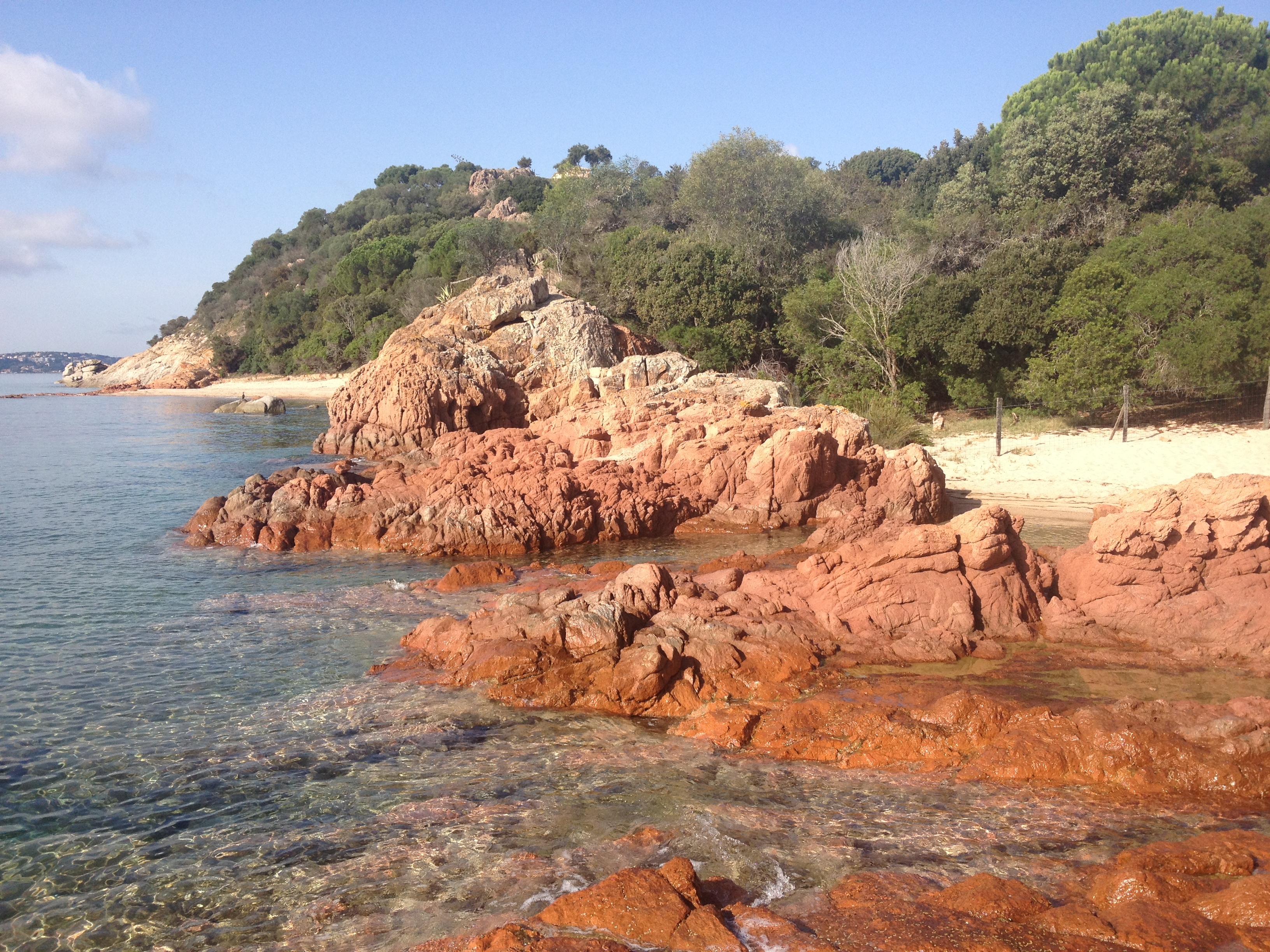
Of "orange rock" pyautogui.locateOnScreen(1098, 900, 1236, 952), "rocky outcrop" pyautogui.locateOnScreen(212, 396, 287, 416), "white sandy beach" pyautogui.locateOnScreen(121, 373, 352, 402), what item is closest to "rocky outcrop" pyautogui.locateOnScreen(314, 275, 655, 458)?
"rocky outcrop" pyautogui.locateOnScreen(212, 396, 287, 416)

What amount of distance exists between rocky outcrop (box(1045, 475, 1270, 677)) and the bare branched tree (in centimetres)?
1655

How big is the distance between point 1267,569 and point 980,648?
3144 millimetres

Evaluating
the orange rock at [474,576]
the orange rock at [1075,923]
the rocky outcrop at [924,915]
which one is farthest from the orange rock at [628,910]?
the orange rock at [474,576]

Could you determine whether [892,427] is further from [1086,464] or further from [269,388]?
[269,388]

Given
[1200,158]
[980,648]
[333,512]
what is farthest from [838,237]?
[980,648]

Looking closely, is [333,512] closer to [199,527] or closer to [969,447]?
[199,527]

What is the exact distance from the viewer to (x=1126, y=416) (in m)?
19.1

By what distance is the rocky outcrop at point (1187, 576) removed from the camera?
8773 millimetres

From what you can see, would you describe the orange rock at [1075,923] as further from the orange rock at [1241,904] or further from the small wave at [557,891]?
the small wave at [557,891]

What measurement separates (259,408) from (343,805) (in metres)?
37.2

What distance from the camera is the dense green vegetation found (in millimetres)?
22406

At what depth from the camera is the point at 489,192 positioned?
80.9 meters

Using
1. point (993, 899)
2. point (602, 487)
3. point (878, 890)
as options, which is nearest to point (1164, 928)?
point (993, 899)

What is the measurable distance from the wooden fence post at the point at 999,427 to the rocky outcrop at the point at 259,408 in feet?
102
